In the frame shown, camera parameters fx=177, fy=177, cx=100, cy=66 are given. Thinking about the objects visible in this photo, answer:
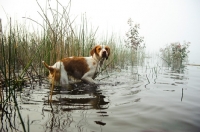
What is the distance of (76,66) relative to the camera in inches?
Result: 189

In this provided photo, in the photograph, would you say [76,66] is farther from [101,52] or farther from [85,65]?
[101,52]

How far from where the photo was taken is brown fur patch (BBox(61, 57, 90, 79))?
4.67 meters

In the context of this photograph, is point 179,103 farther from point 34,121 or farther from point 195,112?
point 34,121

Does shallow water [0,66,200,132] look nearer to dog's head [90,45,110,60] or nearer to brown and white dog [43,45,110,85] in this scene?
brown and white dog [43,45,110,85]

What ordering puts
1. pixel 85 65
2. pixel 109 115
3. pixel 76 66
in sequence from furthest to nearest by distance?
1. pixel 85 65
2. pixel 76 66
3. pixel 109 115

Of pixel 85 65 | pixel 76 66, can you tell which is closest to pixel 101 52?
pixel 85 65

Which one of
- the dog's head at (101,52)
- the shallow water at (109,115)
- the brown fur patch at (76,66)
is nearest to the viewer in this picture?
the shallow water at (109,115)

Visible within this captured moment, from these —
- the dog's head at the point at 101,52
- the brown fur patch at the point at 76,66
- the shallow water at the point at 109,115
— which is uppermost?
the dog's head at the point at 101,52

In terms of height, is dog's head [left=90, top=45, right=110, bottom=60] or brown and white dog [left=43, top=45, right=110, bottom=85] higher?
dog's head [left=90, top=45, right=110, bottom=60]

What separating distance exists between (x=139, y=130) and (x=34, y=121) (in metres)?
1.12

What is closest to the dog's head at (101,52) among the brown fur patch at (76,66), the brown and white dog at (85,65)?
the brown and white dog at (85,65)

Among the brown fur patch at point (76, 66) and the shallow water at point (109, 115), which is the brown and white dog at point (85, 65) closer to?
the brown fur patch at point (76, 66)

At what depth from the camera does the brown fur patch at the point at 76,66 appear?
467cm

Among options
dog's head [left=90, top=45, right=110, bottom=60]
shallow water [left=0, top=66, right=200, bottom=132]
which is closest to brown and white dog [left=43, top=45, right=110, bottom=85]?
dog's head [left=90, top=45, right=110, bottom=60]
